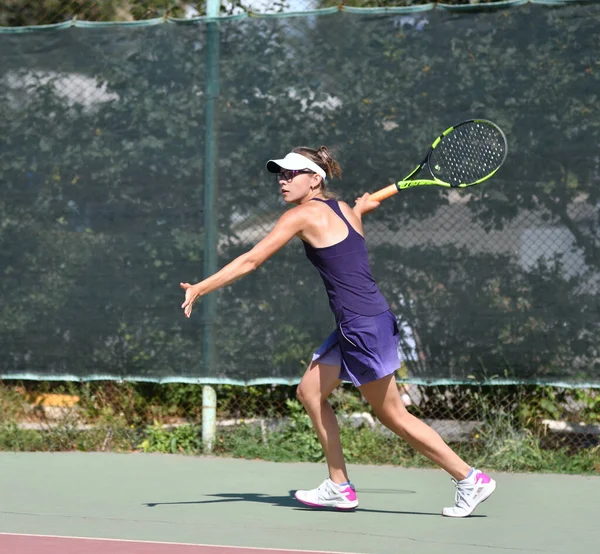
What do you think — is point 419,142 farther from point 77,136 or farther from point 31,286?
point 31,286

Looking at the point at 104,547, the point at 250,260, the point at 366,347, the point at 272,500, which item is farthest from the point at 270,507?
→ the point at 250,260

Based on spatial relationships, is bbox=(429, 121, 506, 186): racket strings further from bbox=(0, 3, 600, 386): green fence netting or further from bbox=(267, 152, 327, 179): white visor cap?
bbox=(267, 152, 327, 179): white visor cap

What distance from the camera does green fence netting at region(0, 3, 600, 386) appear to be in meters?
5.83

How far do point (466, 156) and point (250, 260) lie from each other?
4.67 feet

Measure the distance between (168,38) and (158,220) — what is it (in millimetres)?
1019

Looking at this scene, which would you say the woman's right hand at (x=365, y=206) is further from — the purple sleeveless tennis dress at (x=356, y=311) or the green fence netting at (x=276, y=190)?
the green fence netting at (x=276, y=190)

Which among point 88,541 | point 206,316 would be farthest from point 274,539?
point 206,316

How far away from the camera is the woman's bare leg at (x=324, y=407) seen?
484cm

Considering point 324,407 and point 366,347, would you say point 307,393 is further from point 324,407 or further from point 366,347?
point 366,347

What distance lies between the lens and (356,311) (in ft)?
15.4

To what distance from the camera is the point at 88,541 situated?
4.27 meters

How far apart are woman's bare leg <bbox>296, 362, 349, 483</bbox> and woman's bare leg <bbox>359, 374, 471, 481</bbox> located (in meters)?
0.19

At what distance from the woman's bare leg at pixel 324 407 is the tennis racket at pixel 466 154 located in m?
1.00

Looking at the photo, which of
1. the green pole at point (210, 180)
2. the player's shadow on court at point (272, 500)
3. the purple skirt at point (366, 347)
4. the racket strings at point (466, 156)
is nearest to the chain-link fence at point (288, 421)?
the green pole at point (210, 180)
